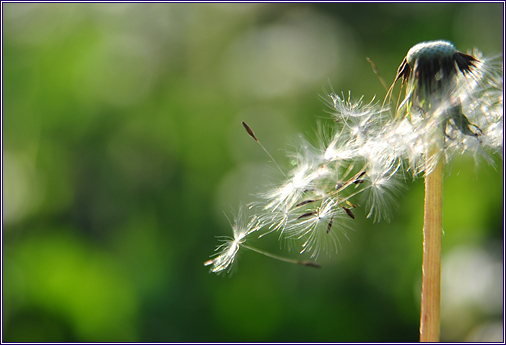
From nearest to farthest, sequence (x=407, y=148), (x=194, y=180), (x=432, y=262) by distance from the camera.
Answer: (x=432, y=262) → (x=407, y=148) → (x=194, y=180)

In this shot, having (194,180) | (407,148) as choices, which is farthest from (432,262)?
(194,180)

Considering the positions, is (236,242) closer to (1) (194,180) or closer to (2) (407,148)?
(2) (407,148)

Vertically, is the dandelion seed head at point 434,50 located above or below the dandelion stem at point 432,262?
above

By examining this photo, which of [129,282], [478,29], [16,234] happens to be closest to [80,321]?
[129,282]

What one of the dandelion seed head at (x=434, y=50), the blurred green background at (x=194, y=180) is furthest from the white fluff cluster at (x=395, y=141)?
→ the blurred green background at (x=194, y=180)

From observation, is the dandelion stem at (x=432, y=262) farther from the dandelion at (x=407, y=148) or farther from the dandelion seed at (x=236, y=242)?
the dandelion seed at (x=236, y=242)

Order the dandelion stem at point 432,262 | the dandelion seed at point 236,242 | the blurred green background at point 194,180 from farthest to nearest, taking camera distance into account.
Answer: the blurred green background at point 194,180 → the dandelion seed at point 236,242 → the dandelion stem at point 432,262
